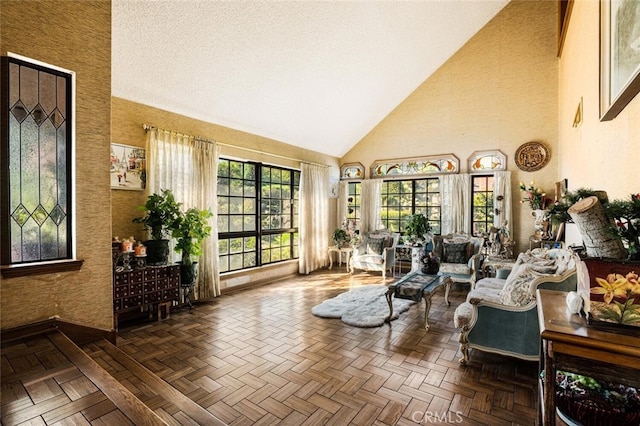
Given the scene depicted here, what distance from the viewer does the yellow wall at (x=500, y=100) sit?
18.4 ft

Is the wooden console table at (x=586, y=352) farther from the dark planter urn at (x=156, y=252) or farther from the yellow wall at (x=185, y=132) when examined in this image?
the yellow wall at (x=185, y=132)

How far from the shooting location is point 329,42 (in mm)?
4574

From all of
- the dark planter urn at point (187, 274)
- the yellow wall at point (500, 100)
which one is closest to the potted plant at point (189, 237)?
the dark planter urn at point (187, 274)

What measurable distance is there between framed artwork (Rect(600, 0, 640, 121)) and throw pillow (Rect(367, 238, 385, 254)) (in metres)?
4.80

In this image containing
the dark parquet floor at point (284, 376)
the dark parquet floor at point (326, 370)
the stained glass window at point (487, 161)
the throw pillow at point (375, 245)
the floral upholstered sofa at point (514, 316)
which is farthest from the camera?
the throw pillow at point (375, 245)

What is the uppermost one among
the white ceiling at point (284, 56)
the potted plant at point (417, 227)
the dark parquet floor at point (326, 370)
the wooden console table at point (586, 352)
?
the white ceiling at point (284, 56)

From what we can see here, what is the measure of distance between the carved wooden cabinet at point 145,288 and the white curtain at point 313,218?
3.04 metres

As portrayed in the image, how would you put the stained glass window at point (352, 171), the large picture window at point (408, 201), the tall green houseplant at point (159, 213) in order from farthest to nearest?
the stained glass window at point (352, 171) → the large picture window at point (408, 201) → the tall green houseplant at point (159, 213)

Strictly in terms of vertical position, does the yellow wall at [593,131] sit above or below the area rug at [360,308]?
above

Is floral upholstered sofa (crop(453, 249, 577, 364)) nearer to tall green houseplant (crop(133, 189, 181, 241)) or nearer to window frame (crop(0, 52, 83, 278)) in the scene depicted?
window frame (crop(0, 52, 83, 278))

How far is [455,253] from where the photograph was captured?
5.58 metres

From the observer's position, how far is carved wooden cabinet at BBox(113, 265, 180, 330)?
3.53m

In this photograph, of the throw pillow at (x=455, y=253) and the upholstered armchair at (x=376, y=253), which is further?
the upholstered armchair at (x=376, y=253)

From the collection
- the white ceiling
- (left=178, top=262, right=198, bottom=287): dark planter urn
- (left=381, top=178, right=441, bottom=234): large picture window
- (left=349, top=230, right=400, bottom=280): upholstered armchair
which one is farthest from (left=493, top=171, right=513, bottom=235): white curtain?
(left=178, top=262, right=198, bottom=287): dark planter urn
